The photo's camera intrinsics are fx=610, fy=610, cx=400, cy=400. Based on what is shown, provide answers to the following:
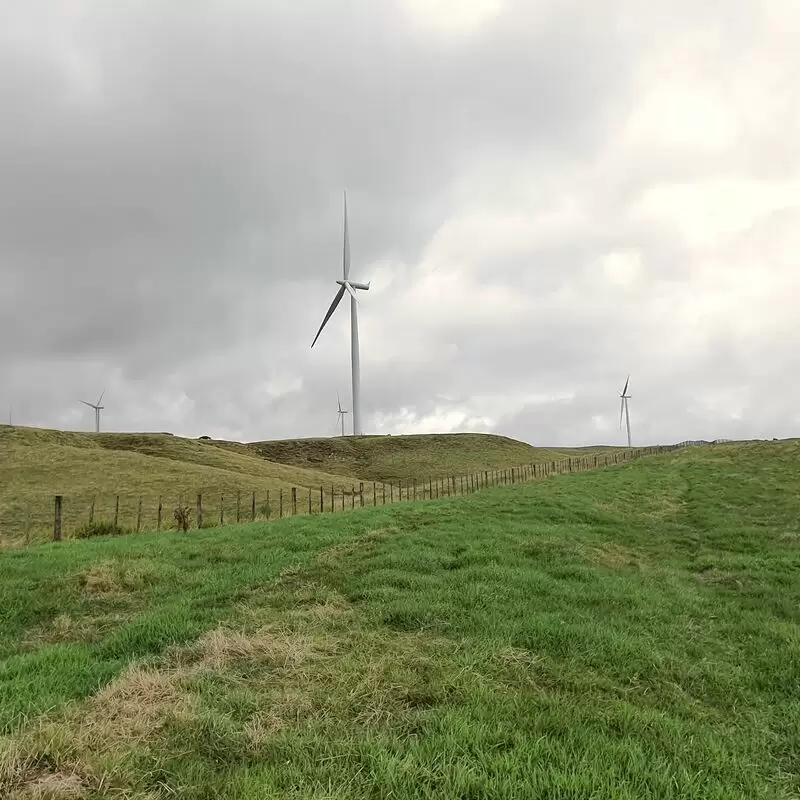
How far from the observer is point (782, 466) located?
43.6m

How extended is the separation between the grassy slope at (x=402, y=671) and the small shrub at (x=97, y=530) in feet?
27.5

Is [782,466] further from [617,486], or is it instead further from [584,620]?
[584,620]

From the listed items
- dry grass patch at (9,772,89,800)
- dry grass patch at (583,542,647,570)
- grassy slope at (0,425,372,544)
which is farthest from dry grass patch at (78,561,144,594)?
grassy slope at (0,425,372,544)

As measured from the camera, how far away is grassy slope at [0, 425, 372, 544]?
Answer: 38.9 metres

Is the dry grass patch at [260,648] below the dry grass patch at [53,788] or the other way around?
the other way around

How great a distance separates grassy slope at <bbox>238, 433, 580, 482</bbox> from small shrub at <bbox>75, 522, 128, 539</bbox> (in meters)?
61.9

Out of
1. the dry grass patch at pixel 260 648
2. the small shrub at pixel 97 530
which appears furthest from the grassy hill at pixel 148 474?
the dry grass patch at pixel 260 648

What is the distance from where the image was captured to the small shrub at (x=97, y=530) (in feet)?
84.9

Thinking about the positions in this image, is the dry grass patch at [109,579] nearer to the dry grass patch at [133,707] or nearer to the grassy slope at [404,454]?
the dry grass patch at [133,707]

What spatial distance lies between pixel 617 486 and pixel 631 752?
3383 centimetres

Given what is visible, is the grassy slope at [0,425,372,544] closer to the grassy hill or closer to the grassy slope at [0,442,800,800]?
the grassy hill

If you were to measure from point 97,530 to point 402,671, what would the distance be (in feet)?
75.4

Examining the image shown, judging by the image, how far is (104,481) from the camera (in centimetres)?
4847

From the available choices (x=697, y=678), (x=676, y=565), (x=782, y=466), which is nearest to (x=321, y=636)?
(x=697, y=678)
